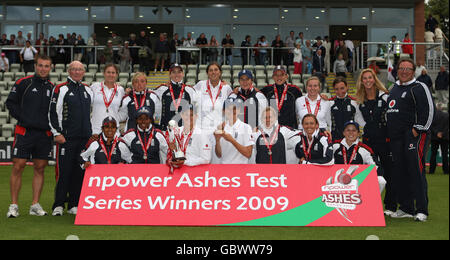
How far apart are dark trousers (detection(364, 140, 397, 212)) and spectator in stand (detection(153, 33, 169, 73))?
14.1 metres

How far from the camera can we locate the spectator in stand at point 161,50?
20.9 m

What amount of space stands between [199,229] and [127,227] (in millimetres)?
835

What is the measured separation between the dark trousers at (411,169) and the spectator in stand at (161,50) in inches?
571

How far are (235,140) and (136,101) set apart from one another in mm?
2265

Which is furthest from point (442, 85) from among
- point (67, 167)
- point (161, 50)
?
point (67, 167)

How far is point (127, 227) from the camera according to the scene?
6.50 metres

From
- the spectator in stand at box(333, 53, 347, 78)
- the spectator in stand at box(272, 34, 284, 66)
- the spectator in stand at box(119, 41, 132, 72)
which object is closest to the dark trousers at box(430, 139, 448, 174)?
the spectator in stand at box(333, 53, 347, 78)

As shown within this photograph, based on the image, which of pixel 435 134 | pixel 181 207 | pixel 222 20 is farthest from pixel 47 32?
pixel 181 207

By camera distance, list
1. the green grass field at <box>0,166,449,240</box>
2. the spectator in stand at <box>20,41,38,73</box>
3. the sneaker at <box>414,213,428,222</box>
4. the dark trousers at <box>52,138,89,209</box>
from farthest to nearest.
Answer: the spectator in stand at <box>20,41,38,73</box> → the dark trousers at <box>52,138,89,209</box> → the sneaker at <box>414,213,428,222</box> → the green grass field at <box>0,166,449,240</box>

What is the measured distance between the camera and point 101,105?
8.58 m

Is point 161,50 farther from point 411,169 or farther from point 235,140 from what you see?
point 411,169

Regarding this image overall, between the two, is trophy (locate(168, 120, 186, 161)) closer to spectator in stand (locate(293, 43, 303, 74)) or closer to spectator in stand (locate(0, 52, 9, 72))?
spectator in stand (locate(293, 43, 303, 74))

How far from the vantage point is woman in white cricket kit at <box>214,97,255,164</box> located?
23.5 feet

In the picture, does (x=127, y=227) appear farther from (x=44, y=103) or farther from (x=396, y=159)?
(x=396, y=159)
